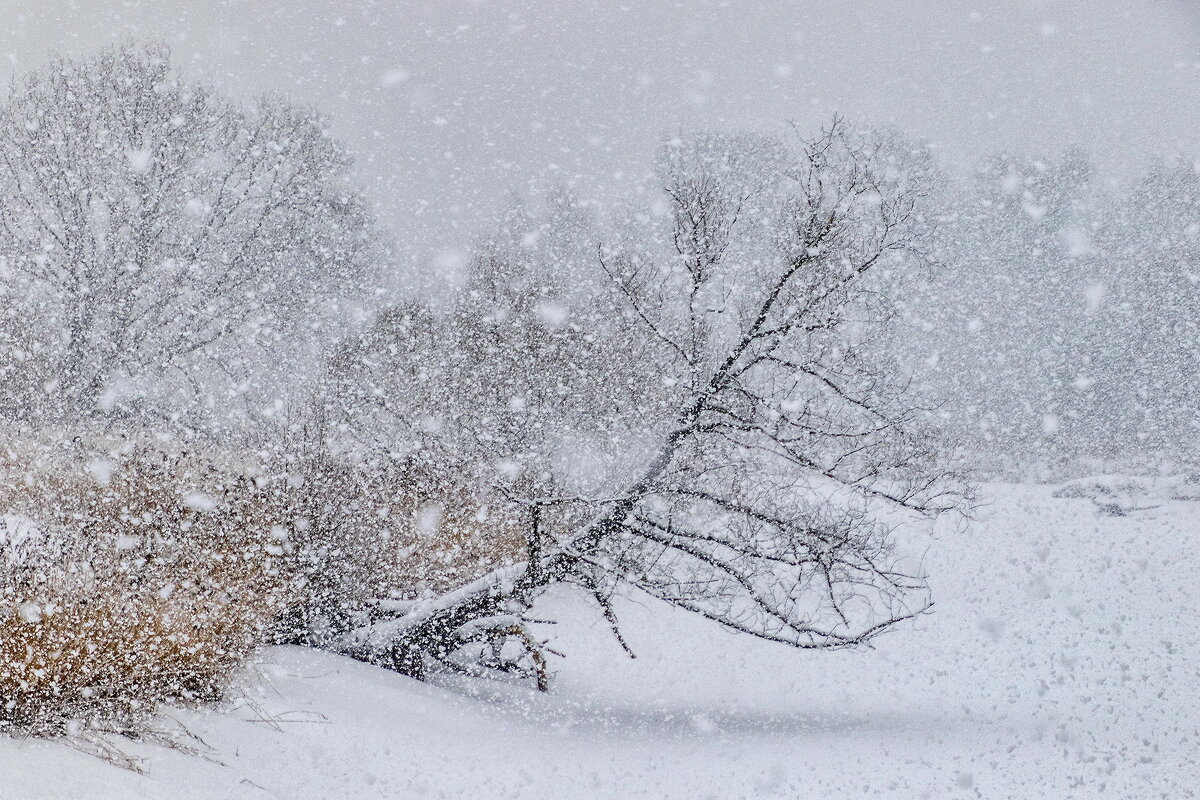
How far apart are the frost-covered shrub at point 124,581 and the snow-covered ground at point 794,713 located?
1.30ft

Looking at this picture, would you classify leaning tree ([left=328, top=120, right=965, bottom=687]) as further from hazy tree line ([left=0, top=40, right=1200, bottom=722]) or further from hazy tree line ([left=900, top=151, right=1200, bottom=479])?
hazy tree line ([left=900, top=151, right=1200, bottom=479])

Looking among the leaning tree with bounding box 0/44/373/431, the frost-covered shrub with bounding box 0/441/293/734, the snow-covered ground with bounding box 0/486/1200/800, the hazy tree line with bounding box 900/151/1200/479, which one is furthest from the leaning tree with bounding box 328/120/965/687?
the hazy tree line with bounding box 900/151/1200/479

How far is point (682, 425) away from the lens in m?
6.91

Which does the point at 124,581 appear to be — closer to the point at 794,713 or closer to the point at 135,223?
the point at 794,713

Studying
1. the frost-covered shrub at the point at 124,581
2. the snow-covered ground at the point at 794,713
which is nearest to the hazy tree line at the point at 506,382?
the frost-covered shrub at the point at 124,581

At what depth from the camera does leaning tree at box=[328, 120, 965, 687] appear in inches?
260

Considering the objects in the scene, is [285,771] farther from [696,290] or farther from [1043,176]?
[1043,176]

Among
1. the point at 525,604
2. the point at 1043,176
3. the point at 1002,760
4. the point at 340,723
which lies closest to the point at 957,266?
the point at 1043,176

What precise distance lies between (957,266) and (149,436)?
73.7 feet

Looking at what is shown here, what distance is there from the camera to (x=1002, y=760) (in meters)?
6.97

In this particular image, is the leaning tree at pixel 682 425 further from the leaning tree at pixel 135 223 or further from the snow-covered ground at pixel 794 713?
the leaning tree at pixel 135 223

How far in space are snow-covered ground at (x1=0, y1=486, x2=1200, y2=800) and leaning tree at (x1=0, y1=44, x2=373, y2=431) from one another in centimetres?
868

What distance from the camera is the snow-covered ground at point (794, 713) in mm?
5004

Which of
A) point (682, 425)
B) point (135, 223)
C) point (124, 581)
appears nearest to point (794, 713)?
point (682, 425)
